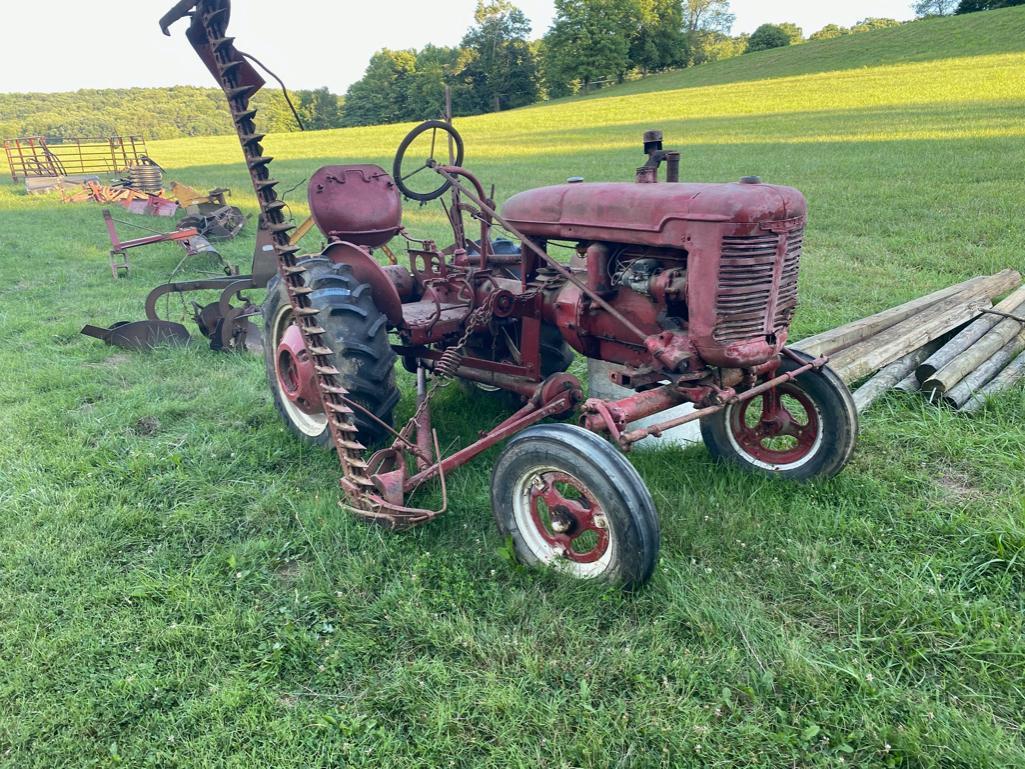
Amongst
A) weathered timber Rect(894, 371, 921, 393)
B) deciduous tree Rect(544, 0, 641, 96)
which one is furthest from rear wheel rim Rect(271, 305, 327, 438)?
deciduous tree Rect(544, 0, 641, 96)

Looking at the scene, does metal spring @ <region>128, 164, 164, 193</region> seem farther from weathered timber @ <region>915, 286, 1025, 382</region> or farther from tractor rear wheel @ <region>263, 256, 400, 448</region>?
weathered timber @ <region>915, 286, 1025, 382</region>

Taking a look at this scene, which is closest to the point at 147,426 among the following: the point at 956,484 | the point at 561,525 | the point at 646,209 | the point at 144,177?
the point at 561,525

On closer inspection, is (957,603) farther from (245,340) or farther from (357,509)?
(245,340)

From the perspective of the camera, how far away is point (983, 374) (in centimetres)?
424

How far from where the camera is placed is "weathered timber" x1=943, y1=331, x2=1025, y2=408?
402 cm

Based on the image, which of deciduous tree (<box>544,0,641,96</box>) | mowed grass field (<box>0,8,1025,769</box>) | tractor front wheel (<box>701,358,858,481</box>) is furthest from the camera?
deciduous tree (<box>544,0,641,96</box>)

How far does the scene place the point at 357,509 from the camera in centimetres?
304

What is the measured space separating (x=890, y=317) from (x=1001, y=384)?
37.7 inches

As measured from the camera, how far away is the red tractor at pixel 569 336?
8.69 ft

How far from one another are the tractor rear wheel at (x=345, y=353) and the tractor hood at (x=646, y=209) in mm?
950

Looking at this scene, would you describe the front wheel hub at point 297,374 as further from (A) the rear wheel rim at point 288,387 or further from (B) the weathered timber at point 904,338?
(B) the weathered timber at point 904,338

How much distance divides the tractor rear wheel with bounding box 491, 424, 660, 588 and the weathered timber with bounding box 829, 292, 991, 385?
7.18 ft

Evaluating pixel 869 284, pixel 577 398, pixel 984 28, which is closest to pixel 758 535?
pixel 577 398

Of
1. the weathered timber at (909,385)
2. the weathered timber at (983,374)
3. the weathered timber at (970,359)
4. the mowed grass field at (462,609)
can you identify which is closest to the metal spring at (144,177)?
the mowed grass field at (462,609)
